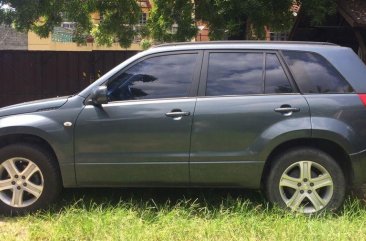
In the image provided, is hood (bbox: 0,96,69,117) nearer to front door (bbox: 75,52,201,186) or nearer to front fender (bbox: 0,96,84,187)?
front fender (bbox: 0,96,84,187)

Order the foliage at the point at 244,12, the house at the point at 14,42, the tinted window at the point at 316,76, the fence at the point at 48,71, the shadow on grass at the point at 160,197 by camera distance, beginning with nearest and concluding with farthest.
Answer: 1. the tinted window at the point at 316,76
2. the shadow on grass at the point at 160,197
3. the foliage at the point at 244,12
4. the fence at the point at 48,71
5. the house at the point at 14,42

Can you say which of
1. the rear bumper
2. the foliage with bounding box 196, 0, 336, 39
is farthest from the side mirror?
the foliage with bounding box 196, 0, 336, 39

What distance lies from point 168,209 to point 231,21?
449 centimetres

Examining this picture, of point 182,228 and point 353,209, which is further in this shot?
point 353,209

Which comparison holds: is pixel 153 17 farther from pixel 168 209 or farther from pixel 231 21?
pixel 168 209

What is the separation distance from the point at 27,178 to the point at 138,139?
1.16 metres

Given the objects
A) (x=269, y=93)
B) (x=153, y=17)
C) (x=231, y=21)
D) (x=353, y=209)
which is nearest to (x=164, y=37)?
(x=153, y=17)

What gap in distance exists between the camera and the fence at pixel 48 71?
37.5 ft

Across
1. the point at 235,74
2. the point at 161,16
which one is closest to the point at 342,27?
the point at 161,16

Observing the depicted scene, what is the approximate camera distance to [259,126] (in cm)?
465

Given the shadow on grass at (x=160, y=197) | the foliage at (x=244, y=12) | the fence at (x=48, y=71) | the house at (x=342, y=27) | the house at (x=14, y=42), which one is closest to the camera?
the shadow on grass at (x=160, y=197)

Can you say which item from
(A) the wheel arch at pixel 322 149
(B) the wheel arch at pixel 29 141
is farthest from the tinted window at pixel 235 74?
(B) the wheel arch at pixel 29 141

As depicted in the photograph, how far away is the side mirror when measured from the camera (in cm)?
466

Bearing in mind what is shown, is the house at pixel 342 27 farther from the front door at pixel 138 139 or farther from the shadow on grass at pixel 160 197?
the front door at pixel 138 139
